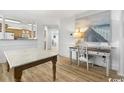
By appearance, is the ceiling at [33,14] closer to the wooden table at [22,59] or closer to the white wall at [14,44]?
the white wall at [14,44]

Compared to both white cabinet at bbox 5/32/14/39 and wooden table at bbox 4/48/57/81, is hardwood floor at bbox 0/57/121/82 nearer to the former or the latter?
wooden table at bbox 4/48/57/81

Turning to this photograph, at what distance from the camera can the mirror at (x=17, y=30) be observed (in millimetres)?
1610

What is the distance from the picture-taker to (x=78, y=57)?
256 centimetres

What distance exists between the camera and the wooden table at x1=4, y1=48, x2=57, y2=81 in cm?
113

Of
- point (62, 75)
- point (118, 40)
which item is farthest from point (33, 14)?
point (118, 40)

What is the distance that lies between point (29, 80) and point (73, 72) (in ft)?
2.69

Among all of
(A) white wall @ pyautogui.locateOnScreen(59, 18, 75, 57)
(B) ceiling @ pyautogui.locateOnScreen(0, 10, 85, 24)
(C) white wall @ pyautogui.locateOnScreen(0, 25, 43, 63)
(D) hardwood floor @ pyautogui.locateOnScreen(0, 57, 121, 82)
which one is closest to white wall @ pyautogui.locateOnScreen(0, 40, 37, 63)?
(C) white wall @ pyautogui.locateOnScreen(0, 25, 43, 63)

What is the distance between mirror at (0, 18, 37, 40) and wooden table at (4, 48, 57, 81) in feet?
0.73

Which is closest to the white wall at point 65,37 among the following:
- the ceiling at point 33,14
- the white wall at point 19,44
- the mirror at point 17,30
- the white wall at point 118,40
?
the ceiling at point 33,14

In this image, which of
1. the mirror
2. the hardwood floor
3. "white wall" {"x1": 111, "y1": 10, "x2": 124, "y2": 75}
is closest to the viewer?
the mirror

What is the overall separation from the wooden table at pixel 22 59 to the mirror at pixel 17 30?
22cm

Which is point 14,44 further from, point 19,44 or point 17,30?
point 17,30
